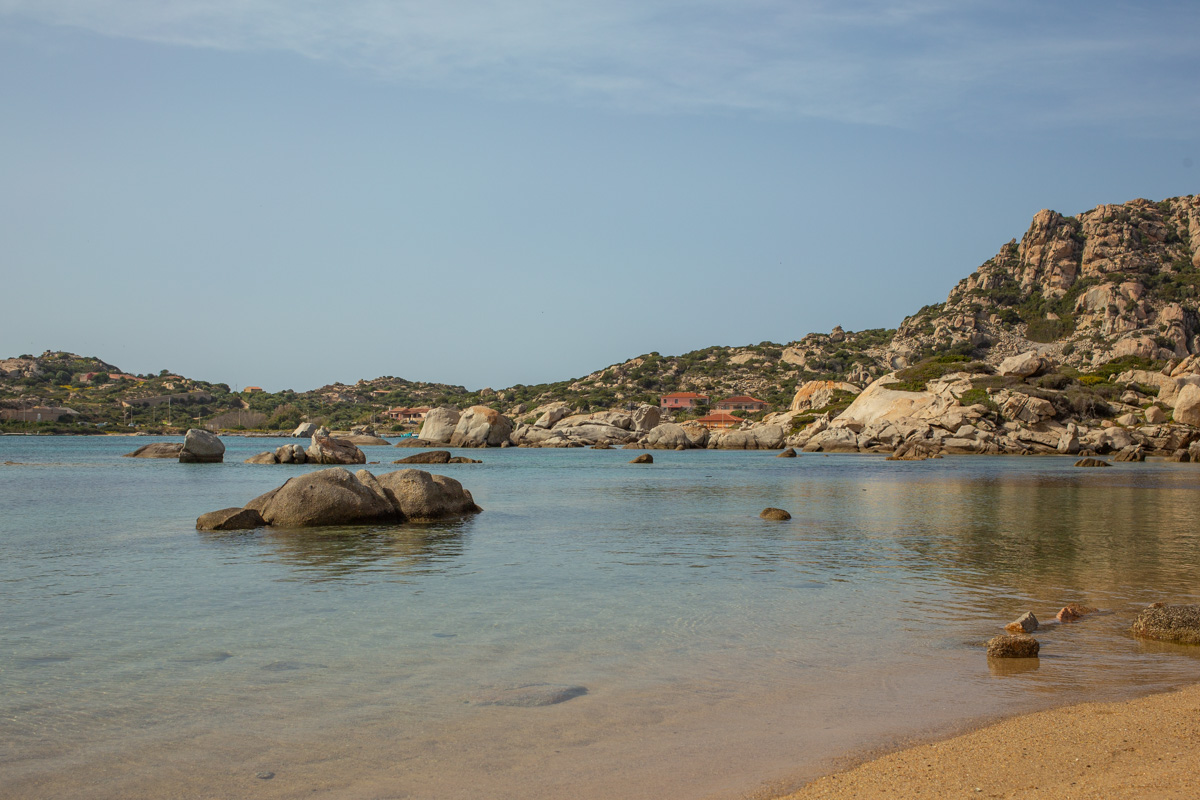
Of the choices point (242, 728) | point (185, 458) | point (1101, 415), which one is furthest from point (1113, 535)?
point (1101, 415)

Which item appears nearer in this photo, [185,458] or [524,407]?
[185,458]

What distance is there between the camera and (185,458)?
56156mm

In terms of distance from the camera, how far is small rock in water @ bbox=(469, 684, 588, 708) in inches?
268

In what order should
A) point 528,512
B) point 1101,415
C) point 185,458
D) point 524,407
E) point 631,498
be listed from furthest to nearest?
point 524,407
point 1101,415
point 185,458
point 631,498
point 528,512

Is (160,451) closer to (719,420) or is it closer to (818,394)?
(719,420)

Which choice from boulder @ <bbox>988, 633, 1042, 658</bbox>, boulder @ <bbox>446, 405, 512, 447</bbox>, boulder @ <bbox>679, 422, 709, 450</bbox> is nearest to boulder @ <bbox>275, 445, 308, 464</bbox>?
boulder @ <bbox>446, 405, 512, 447</bbox>

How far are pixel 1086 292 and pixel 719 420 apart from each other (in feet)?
203

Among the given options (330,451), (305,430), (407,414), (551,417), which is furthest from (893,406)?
(407,414)

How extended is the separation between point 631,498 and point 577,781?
84.7ft

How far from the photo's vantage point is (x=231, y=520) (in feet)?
61.8

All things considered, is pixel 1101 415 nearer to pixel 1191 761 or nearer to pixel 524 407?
pixel 1191 761

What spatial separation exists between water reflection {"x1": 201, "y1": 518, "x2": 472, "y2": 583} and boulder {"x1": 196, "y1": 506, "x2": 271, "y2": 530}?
0.48 metres

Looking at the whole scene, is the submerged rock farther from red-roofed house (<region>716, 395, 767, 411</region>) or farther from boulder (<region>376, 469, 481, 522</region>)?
red-roofed house (<region>716, 395, 767, 411</region>)

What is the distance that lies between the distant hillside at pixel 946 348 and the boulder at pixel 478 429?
121 feet
